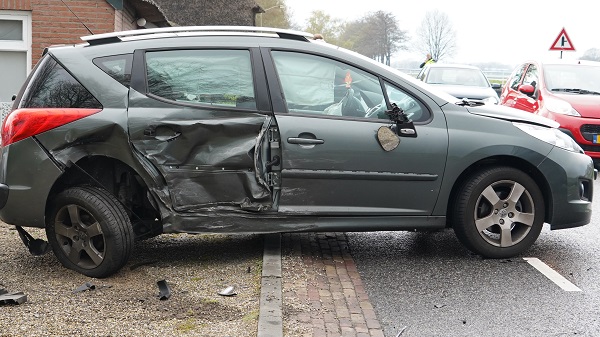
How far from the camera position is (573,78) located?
15258 millimetres

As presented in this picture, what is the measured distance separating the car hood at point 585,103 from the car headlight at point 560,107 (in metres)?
0.08

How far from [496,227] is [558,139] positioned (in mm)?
899

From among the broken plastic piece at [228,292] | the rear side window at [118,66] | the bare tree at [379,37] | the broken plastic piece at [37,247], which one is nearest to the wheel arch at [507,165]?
the broken plastic piece at [228,292]

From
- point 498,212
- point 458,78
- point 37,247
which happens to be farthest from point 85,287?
point 458,78

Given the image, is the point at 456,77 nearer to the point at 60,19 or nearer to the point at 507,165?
the point at 60,19

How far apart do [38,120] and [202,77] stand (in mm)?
1244

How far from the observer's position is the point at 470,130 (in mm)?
6906

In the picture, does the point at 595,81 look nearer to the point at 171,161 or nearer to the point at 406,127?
the point at 406,127

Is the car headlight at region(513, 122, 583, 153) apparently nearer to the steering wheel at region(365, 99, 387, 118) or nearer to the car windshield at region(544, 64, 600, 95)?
the steering wheel at region(365, 99, 387, 118)

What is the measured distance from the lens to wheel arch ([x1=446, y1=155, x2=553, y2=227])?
700 cm

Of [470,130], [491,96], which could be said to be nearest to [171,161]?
[470,130]

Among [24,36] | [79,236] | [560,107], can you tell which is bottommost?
[79,236]

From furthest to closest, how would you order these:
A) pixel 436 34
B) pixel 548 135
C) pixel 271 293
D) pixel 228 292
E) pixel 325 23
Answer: pixel 325 23 → pixel 436 34 → pixel 548 135 → pixel 228 292 → pixel 271 293

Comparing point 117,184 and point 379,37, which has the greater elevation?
point 117,184
